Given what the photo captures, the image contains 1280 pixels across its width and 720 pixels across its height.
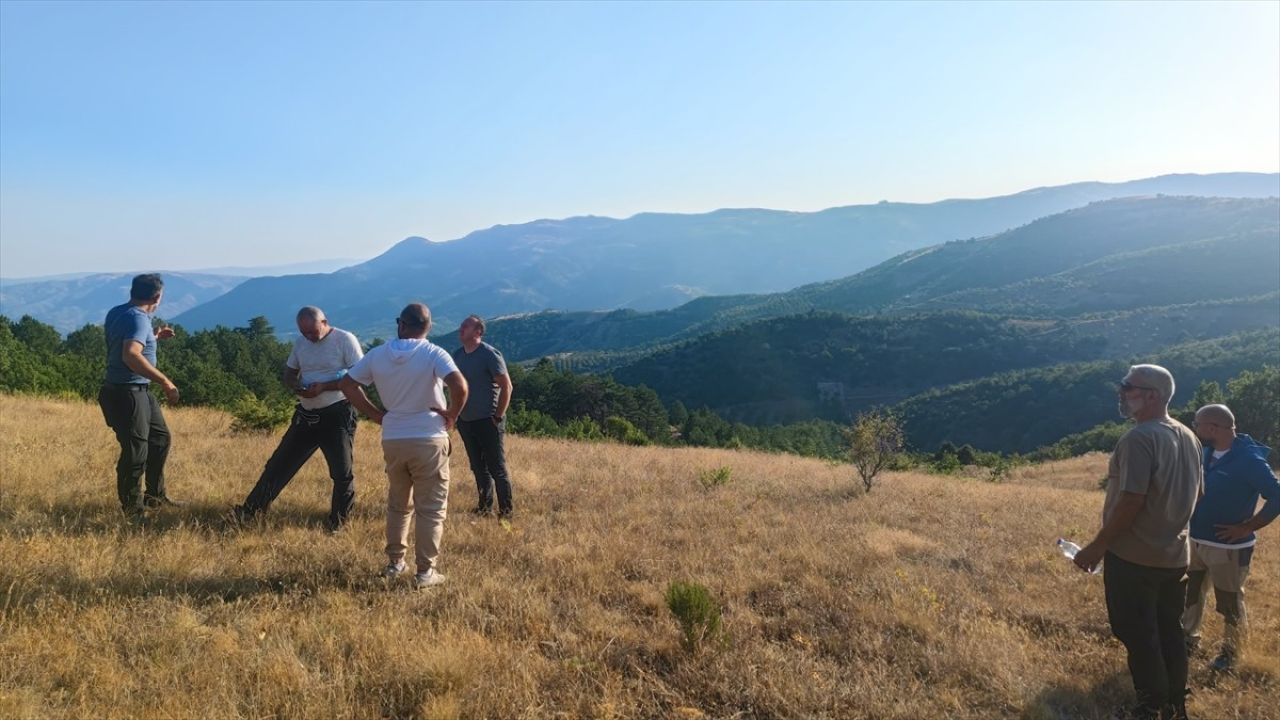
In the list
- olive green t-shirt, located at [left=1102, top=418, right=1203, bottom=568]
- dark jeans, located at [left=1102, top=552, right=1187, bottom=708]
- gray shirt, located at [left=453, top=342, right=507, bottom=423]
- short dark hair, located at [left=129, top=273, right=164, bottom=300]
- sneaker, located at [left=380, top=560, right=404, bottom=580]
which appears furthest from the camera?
gray shirt, located at [left=453, top=342, right=507, bottom=423]

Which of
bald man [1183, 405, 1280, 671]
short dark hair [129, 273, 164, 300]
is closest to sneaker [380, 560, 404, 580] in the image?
short dark hair [129, 273, 164, 300]

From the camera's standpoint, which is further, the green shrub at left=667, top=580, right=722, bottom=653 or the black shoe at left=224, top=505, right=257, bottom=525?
the black shoe at left=224, top=505, right=257, bottom=525

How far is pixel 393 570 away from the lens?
4.50 meters

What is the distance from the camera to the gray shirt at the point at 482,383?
20.3ft

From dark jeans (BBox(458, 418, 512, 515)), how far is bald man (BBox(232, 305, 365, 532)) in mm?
1146

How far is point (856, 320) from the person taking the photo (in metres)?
114

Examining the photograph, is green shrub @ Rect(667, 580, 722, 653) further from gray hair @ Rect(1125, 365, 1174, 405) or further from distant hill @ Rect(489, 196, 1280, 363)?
distant hill @ Rect(489, 196, 1280, 363)

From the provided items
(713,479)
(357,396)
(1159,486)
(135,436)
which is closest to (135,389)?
(135,436)

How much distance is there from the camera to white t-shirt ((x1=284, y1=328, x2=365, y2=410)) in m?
5.16

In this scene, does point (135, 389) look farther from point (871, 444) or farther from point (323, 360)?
point (871, 444)

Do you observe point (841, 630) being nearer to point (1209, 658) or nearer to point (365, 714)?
point (1209, 658)

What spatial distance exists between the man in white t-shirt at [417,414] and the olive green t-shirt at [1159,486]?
378 centimetres

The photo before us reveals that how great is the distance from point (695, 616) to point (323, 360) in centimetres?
350

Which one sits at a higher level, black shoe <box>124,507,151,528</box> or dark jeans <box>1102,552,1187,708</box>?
black shoe <box>124,507,151,528</box>
